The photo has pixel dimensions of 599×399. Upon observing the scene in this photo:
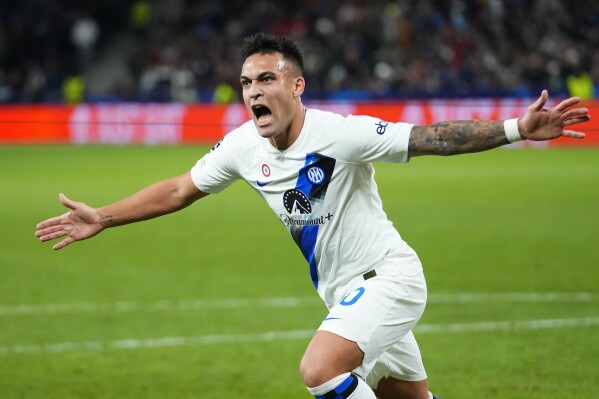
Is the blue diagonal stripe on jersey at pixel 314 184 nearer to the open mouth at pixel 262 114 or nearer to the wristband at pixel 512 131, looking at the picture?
the open mouth at pixel 262 114

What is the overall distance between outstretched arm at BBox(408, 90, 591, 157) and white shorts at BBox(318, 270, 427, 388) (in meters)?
0.74

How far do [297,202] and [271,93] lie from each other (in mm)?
592

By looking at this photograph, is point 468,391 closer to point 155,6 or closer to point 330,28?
point 330,28

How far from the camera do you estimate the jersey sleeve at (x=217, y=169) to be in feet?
18.3

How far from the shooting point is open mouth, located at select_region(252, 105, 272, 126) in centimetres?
518

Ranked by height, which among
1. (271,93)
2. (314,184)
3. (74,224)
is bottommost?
(74,224)

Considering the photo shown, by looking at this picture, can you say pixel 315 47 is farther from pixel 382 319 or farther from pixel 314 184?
pixel 382 319

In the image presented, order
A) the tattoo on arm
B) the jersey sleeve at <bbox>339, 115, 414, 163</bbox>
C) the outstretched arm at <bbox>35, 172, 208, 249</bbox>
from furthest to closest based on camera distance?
1. the outstretched arm at <bbox>35, 172, 208, 249</bbox>
2. the jersey sleeve at <bbox>339, 115, 414, 163</bbox>
3. the tattoo on arm

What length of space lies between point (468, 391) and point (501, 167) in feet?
55.9

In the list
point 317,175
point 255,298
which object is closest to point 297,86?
point 317,175

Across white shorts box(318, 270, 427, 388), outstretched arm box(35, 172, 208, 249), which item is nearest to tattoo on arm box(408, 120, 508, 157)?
white shorts box(318, 270, 427, 388)

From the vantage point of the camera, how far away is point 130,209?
575 centimetres

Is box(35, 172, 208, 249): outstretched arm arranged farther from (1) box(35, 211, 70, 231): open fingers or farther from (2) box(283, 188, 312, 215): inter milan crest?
(2) box(283, 188, 312, 215): inter milan crest

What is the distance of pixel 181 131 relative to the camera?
3042 cm
